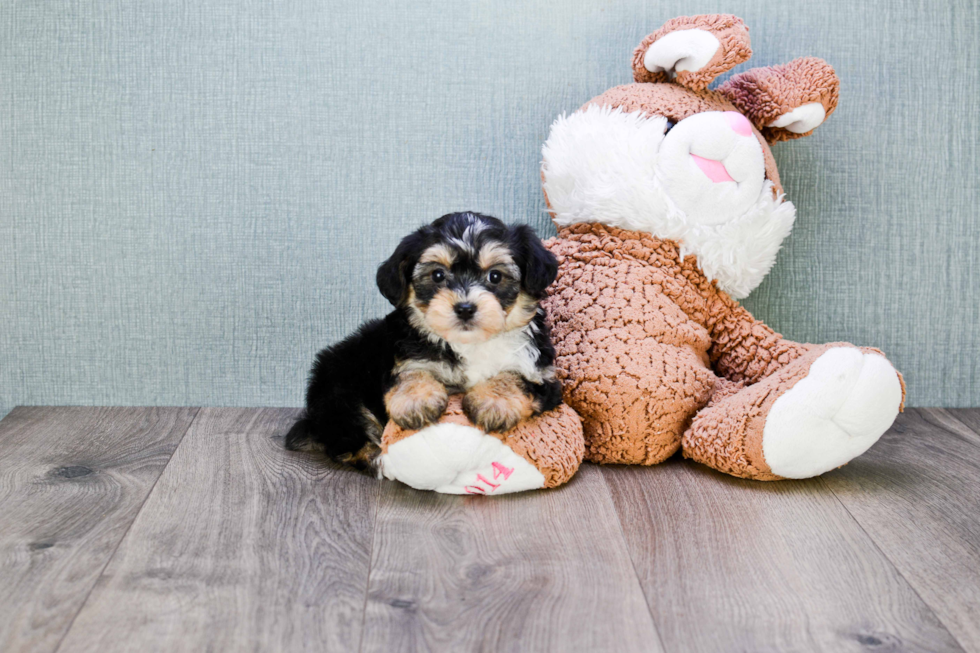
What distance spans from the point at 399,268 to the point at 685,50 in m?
1.01

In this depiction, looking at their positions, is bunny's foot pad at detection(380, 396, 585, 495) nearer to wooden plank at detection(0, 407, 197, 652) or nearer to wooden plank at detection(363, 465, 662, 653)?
wooden plank at detection(363, 465, 662, 653)

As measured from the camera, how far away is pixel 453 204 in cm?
271

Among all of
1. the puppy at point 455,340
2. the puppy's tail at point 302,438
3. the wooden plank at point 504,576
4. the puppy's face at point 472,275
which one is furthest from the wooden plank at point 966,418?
the puppy's tail at point 302,438

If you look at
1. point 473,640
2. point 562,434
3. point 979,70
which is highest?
point 979,70

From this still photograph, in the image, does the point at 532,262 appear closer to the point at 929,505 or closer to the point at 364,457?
the point at 364,457

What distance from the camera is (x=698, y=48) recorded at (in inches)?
89.5

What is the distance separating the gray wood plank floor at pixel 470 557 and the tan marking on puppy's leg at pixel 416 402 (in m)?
0.23

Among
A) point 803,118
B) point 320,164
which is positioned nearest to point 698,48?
point 803,118

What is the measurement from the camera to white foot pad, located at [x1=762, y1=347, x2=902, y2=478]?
2047 millimetres

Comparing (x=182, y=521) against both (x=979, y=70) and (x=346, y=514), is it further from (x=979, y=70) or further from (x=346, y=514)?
(x=979, y=70)

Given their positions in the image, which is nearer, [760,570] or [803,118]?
[760,570]

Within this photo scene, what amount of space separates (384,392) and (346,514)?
1.05 ft

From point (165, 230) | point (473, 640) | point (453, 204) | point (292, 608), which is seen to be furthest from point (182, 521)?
point (453, 204)

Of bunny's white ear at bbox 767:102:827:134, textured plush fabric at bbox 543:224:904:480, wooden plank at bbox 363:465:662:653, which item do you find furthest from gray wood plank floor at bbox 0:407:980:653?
bunny's white ear at bbox 767:102:827:134
